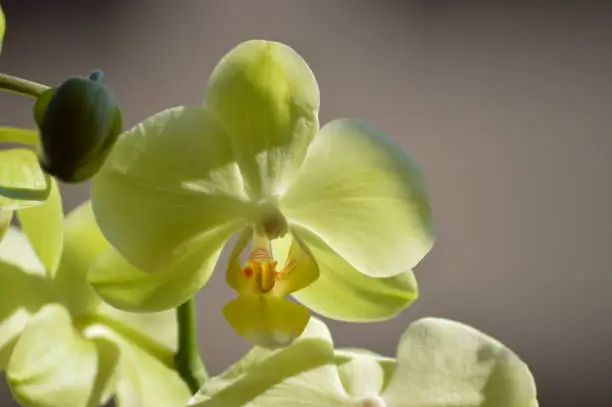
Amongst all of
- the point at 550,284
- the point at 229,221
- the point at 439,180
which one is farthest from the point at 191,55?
the point at 229,221

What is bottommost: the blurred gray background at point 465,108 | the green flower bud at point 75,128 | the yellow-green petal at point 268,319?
the blurred gray background at point 465,108

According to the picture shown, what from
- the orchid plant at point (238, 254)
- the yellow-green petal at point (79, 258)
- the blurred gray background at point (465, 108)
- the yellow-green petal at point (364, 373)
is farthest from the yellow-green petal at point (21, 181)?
the blurred gray background at point (465, 108)

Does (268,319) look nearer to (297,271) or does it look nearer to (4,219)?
(297,271)

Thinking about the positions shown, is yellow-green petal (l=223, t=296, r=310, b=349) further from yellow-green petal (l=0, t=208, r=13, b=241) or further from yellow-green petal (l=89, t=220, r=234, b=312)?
yellow-green petal (l=0, t=208, r=13, b=241)

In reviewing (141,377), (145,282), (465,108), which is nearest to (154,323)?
(141,377)

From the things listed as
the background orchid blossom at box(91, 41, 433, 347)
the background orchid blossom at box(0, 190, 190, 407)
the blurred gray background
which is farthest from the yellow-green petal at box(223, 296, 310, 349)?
the blurred gray background

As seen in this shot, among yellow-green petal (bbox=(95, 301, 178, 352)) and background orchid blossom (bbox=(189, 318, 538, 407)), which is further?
yellow-green petal (bbox=(95, 301, 178, 352))

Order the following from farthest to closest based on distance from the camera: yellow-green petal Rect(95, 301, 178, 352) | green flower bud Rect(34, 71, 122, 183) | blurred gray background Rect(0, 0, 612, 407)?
blurred gray background Rect(0, 0, 612, 407) < yellow-green petal Rect(95, 301, 178, 352) < green flower bud Rect(34, 71, 122, 183)

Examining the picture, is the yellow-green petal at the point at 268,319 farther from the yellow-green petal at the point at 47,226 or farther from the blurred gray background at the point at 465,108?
the blurred gray background at the point at 465,108
